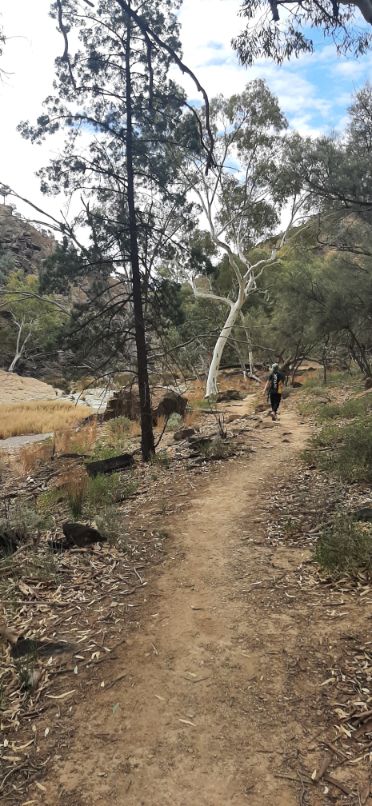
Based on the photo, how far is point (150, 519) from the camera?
659cm

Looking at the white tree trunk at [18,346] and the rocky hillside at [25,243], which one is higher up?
the rocky hillside at [25,243]

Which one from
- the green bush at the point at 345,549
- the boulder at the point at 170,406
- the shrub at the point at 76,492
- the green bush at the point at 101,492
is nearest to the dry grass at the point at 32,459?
the shrub at the point at 76,492

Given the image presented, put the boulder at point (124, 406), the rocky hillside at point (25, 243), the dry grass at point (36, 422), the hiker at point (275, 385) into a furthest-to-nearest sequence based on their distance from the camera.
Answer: the rocky hillside at point (25, 243) → the dry grass at point (36, 422) → the boulder at point (124, 406) → the hiker at point (275, 385)

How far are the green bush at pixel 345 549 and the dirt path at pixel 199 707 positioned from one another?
14.5 inches

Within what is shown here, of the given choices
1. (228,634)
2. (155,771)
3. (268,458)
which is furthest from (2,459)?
(155,771)

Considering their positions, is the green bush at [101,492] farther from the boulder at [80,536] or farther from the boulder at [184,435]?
the boulder at [184,435]

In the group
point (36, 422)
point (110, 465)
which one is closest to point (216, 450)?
point (110, 465)

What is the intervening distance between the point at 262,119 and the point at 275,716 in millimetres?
24149

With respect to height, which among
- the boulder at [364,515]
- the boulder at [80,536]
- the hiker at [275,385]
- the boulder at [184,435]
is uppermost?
the hiker at [275,385]

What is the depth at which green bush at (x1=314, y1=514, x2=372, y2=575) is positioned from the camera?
4.45 meters

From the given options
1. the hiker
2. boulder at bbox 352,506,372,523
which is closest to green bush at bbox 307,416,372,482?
boulder at bbox 352,506,372,523

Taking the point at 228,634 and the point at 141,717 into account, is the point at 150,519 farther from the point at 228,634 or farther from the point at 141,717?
the point at 141,717

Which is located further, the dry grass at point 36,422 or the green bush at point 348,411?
the dry grass at point 36,422

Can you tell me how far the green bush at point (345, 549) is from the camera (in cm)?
445
